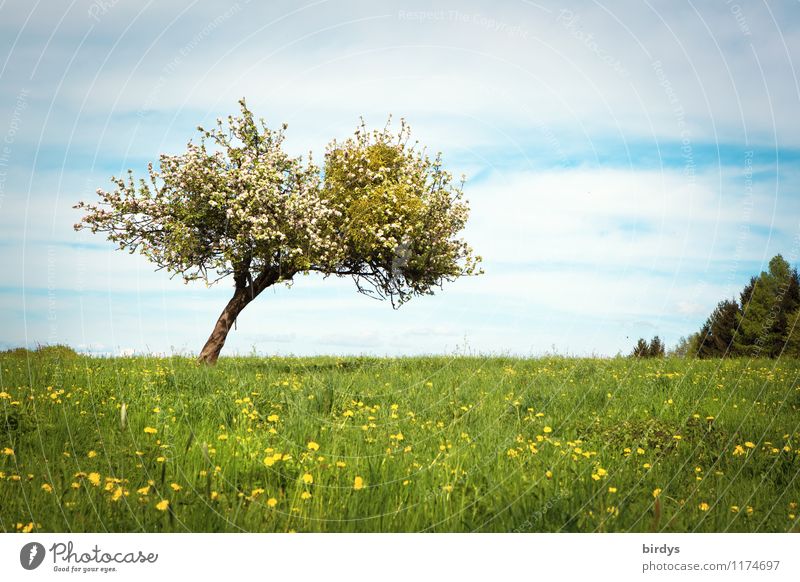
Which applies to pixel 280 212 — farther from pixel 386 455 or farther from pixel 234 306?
pixel 386 455

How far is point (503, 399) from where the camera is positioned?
11.0 metres

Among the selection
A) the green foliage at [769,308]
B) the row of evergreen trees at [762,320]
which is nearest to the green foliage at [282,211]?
the row of evergreen trees at [762,320]

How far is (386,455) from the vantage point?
6910 mm

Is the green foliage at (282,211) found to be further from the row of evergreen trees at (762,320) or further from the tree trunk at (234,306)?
the row of evergreen trees at (762,320)

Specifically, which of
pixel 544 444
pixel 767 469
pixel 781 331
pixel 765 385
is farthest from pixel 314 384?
pixel 781 331

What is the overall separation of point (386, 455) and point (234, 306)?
14214mm

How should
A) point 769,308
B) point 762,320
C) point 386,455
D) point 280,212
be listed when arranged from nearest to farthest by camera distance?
point 386,455 → point 280,212 → point 769,308 → point 762,320

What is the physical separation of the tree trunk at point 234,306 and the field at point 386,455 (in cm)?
711

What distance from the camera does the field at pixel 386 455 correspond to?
5.38 metres

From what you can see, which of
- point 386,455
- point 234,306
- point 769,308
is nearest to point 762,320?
point 769,308

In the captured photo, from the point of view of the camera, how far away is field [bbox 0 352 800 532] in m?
5.38

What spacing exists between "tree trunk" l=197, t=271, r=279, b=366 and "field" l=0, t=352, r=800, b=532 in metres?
7.11
